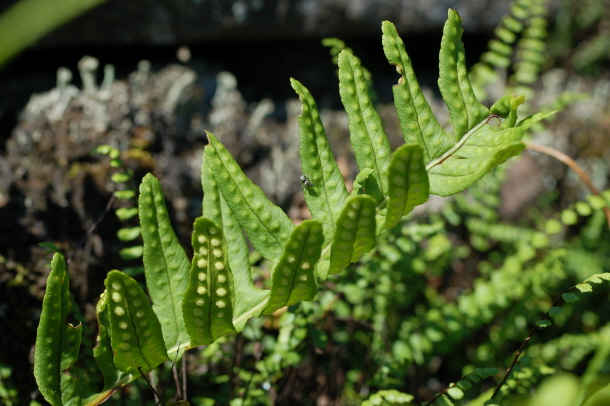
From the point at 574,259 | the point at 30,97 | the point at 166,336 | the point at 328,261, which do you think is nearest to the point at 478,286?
the point at 574,259

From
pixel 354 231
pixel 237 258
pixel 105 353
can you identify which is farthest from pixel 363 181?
pixel 105 353

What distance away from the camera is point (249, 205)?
46.1 inches

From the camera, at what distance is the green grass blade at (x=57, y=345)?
1.03 meters

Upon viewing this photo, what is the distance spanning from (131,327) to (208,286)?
172 millimetres

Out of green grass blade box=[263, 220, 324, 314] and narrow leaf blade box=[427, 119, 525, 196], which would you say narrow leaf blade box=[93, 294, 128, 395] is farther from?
narrow leaf blade box=[427, 119, 525, 196]

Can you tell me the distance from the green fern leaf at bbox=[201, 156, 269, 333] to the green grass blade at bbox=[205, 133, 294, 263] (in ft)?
0.18

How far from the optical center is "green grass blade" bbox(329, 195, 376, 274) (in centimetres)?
99

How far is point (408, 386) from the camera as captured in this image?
2.26 metres

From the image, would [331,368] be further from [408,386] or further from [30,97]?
[30,97]

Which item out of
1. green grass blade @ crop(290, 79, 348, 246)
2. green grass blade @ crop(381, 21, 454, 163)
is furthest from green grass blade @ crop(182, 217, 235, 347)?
green grass blade @ crop(381, 21, 454, 163)

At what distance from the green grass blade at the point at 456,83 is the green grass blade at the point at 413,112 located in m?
0.04

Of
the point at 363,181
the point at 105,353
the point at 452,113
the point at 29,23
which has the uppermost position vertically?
the point at 29,23

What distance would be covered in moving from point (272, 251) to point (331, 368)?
839 millimetres

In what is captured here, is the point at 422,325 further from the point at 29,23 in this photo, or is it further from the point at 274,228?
the point at 29,23
